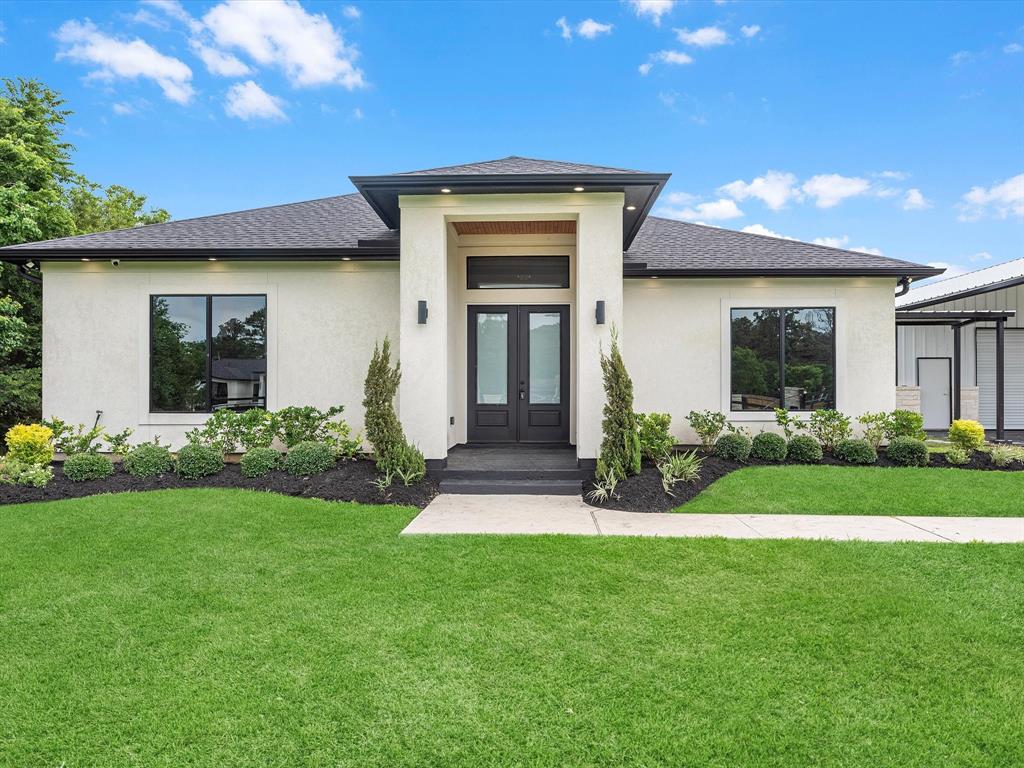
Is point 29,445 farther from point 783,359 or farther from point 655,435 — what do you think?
point 783,359

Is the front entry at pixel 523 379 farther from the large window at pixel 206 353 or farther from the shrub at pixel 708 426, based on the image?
the large window at pixel 206 353

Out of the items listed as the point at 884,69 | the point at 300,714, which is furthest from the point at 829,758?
the point at 884,69

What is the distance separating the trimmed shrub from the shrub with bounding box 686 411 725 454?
6585 mm

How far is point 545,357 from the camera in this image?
9.15 meters

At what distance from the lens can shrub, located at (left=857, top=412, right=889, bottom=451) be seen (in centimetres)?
873

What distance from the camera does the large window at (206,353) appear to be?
8633 mm

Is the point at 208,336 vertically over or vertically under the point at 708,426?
over

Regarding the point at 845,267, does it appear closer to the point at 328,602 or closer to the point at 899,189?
the point at 328,602

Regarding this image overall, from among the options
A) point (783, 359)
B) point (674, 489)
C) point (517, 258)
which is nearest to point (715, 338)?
point (783, 359)

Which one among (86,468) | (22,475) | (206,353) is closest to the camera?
(22,475)

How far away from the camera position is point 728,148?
1945 cm

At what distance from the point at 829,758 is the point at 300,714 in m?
2.20

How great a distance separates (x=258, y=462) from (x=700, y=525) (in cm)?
574

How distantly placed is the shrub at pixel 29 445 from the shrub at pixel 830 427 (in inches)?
455
